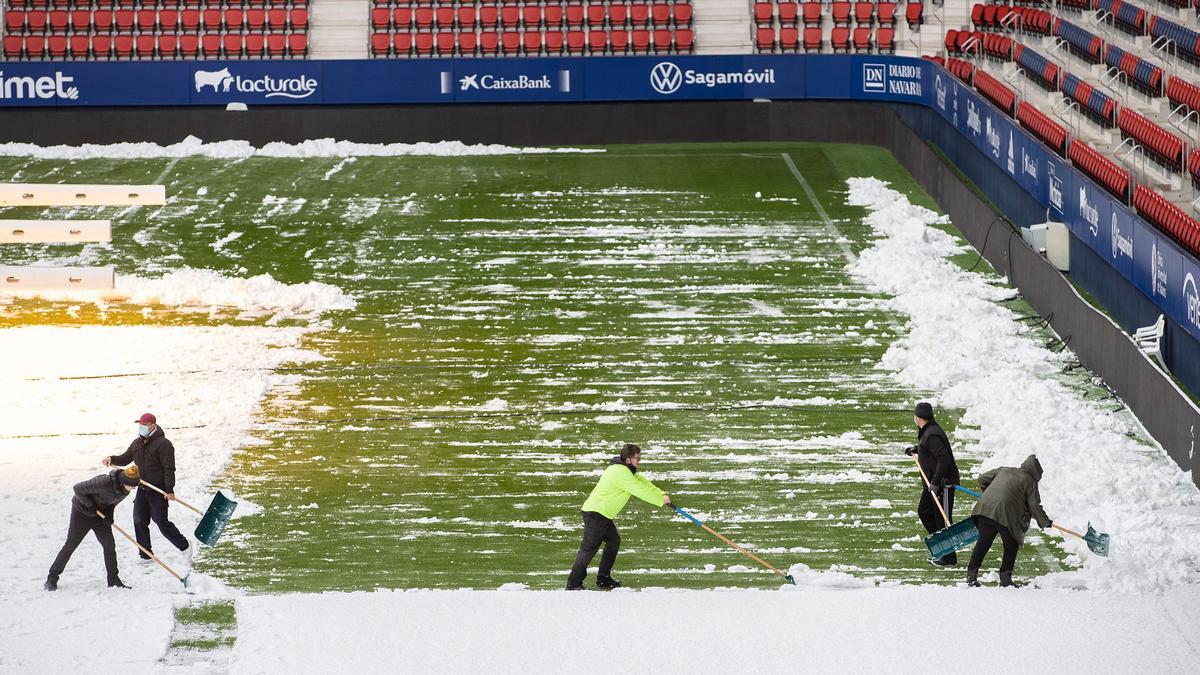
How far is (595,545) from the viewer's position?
1456 cm

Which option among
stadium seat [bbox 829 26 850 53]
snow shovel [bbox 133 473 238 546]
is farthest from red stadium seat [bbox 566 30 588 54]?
snow shovel [bbox 133 473 238 546]

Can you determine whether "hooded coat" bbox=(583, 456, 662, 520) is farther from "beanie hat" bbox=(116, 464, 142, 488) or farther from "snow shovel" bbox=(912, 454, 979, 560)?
"beanie hat" bbox=(116, 464, 142, 488)

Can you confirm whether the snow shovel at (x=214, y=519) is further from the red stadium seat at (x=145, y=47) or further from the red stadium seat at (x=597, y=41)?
the red stadium seat at (x=145, y=47)

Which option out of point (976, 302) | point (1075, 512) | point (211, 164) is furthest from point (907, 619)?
point (211, 164)

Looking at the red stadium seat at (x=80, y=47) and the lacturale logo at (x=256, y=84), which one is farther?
the red stadium seat at (x=80, y=47)

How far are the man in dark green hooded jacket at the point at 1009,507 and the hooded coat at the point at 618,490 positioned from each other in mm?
2805

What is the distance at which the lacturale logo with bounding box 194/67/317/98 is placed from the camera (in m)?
37.2

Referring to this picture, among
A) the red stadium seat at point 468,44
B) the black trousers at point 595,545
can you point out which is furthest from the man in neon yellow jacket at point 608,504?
the red stadium seat at point 468,44

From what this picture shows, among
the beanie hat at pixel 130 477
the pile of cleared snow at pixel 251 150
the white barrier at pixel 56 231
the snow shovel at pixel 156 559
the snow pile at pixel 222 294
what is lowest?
the snow shovel at pixel 156 559

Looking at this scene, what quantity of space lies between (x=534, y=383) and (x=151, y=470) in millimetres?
7392

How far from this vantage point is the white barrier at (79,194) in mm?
23859

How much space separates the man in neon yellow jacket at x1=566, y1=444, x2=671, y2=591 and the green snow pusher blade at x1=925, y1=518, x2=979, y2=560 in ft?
8.62

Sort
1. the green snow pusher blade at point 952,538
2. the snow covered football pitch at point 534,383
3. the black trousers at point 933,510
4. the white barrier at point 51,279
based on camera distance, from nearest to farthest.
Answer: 1. the green snow pusher blade at point 952,538
2. the snow covered football pitch at point 534,383
3. the black trousers at point 933,510
4. the white barrier at point 51,279

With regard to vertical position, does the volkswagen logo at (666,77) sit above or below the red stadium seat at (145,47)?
below
